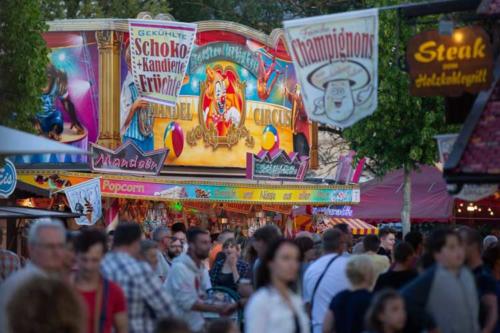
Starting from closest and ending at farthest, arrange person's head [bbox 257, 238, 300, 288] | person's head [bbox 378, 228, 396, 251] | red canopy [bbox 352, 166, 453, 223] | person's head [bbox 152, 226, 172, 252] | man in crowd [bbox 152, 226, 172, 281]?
person's head [bbox 257, 238, 300, 288] → man in crowd [bbox 152, 226, 172, 281] → person's head [bbox 152, 226, 172, 252] → person's head [bbox 378, 228, 396, 251] → red canopy [bbox 352, 166, 453, 223]

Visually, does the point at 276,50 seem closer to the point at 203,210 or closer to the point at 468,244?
the point at 203,210

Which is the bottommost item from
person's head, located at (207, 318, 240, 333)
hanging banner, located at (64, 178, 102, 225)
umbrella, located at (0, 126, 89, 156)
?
person's head, located at (207, 318, 240, 333)

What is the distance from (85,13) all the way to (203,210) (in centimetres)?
1758

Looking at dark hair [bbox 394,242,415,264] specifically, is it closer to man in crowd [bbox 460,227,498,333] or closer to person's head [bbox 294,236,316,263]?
man in crowd [bbox 460,227,498,333]

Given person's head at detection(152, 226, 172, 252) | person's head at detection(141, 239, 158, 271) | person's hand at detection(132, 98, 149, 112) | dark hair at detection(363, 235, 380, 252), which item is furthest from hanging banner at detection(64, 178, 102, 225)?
person's head at detection(141, 239, 158, 271)

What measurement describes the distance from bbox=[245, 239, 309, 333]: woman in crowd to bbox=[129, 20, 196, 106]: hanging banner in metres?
19.0

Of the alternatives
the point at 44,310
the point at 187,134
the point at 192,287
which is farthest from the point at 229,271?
the point at 187,134

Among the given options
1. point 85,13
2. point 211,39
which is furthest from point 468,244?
point 85,13

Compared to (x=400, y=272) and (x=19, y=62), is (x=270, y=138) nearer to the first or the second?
(x=19, y=62)

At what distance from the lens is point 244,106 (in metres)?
32.6

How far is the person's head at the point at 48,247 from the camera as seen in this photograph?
27.1 ft

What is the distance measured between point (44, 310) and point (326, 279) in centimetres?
641

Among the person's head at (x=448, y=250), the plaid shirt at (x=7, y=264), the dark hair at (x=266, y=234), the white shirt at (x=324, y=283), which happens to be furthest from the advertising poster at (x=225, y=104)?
the person's head at (x=448, y=250)

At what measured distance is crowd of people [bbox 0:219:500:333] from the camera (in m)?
6.36
